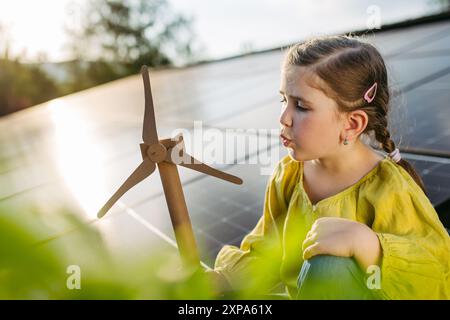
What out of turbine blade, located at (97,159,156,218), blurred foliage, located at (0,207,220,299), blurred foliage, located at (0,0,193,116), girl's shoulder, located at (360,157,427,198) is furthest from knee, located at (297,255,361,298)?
blurred foliage, located at (0,0,193,116)

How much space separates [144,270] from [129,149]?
6067mm

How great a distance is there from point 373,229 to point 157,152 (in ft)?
3.31

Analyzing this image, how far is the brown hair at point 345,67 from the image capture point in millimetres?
2207

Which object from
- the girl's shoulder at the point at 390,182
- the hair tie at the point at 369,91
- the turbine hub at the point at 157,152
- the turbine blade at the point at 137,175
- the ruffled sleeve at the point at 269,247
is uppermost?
the hair tie at the point at 369,91

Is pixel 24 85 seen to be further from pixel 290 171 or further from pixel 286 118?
pixel 286 118

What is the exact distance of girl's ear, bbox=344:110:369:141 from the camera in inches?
90.7

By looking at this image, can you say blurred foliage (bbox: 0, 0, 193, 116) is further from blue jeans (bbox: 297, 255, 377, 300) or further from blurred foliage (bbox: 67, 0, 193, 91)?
blue jeans (bbox: 297, 255, 377, 300)

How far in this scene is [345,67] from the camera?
87.9 inches

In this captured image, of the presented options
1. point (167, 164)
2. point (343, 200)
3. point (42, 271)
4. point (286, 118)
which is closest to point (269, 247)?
point (343, 200)

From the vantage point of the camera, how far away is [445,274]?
2160 mm

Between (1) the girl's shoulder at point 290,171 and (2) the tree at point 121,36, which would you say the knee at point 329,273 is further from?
(2) the tree at point 121,36

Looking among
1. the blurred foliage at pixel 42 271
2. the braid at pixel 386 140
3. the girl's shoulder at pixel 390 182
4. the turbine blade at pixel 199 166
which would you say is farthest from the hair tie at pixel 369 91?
the blurred foliage at pixel 42 271

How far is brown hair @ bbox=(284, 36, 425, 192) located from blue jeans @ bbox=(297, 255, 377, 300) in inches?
29.1

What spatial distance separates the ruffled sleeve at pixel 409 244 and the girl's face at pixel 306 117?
0.34 meters
